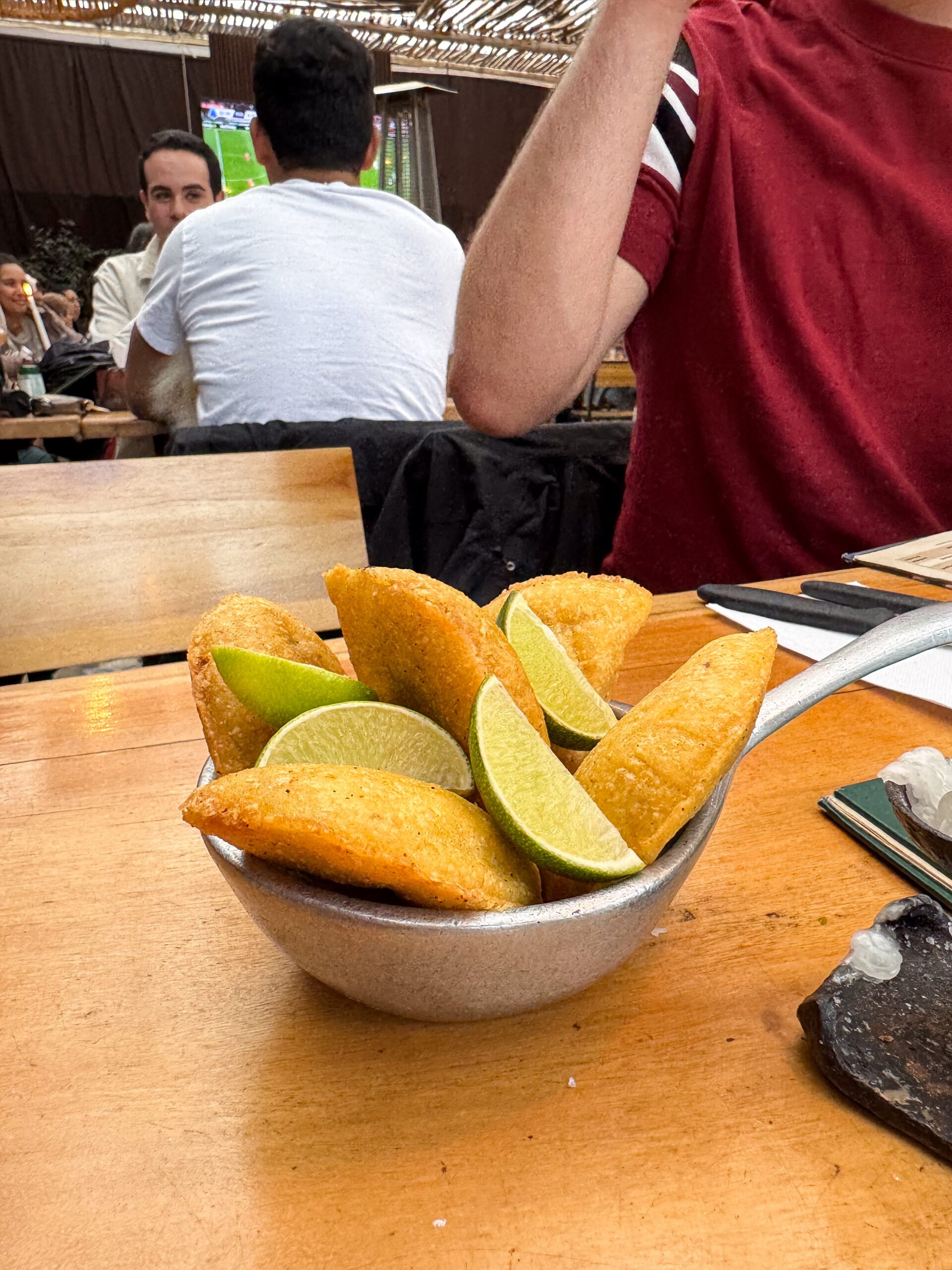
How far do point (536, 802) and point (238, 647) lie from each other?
0.16 meters

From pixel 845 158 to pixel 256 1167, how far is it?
1.29 metres

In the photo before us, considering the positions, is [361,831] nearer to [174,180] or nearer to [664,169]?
[664,169]

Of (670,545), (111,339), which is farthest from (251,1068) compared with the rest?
(111,339)

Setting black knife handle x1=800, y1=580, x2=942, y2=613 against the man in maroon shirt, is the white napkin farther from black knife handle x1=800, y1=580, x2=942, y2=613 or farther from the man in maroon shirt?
the man in maroon shirt

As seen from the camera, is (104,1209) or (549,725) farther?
(549,725)

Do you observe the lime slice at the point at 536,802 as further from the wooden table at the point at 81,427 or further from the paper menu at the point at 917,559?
the wooden table at the point at 81,427

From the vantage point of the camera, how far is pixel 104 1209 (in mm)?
290

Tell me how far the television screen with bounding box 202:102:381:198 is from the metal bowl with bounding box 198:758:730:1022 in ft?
19.2

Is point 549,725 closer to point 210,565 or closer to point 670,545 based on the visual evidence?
point 210,565

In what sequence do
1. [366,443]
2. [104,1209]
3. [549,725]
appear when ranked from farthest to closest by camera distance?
[366,443] < [549,725] < [104,1209]

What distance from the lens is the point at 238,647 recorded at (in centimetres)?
39

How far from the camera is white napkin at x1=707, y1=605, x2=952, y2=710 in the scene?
0.69m

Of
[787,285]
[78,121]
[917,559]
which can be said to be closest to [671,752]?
[917,559]

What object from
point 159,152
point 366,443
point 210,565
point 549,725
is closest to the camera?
point 549,725
